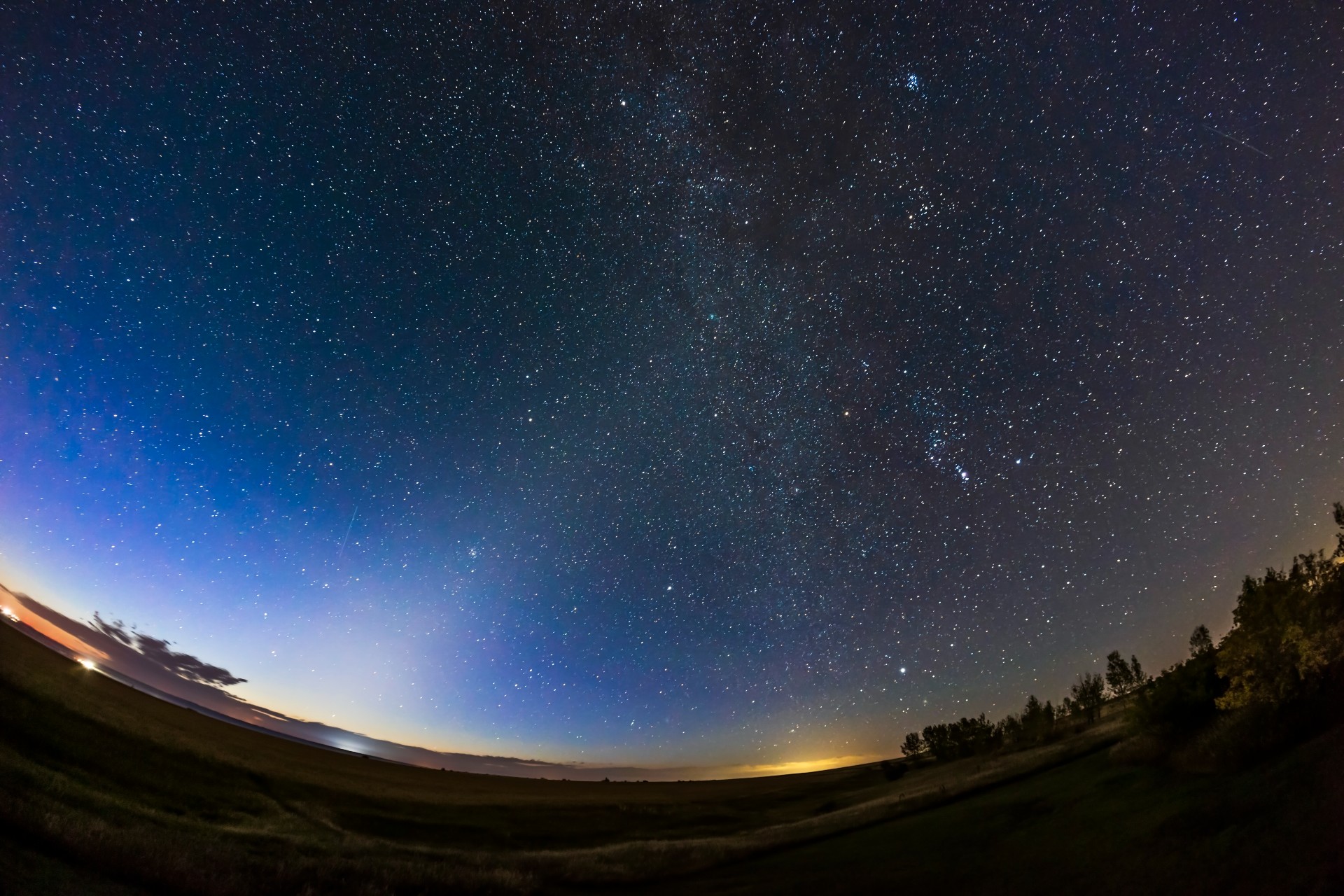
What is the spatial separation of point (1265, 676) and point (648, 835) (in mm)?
39369

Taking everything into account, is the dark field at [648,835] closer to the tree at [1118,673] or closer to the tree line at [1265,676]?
the tree line at [1265,676]

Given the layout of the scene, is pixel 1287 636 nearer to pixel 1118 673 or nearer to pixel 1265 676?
pixel 1265 676

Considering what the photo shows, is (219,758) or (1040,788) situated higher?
(1040,788)

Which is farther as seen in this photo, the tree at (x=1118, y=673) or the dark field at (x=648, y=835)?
the tree at (x=1118, y=673)

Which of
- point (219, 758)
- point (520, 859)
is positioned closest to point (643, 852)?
point (520, 859)

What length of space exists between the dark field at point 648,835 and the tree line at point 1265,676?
1.48m

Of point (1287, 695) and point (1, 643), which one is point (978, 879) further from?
point (1, 643)

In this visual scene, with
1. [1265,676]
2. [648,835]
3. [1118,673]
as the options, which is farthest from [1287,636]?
[1118,673]

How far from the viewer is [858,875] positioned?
Answer: 17672mm

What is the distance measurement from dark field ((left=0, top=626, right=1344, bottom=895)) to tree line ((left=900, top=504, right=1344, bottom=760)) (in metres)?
1.48

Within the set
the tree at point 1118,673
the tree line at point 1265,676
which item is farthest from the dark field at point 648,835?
the tree at point 1118,673

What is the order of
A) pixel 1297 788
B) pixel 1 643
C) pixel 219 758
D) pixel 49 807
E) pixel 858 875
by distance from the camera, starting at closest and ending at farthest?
pixel 1297 788 < pixel 49 807 < pixel 858 875 < pixel 219 758 < pixel 1 643

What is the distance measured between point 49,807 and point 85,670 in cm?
7792

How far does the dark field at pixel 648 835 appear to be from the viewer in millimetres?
11500
